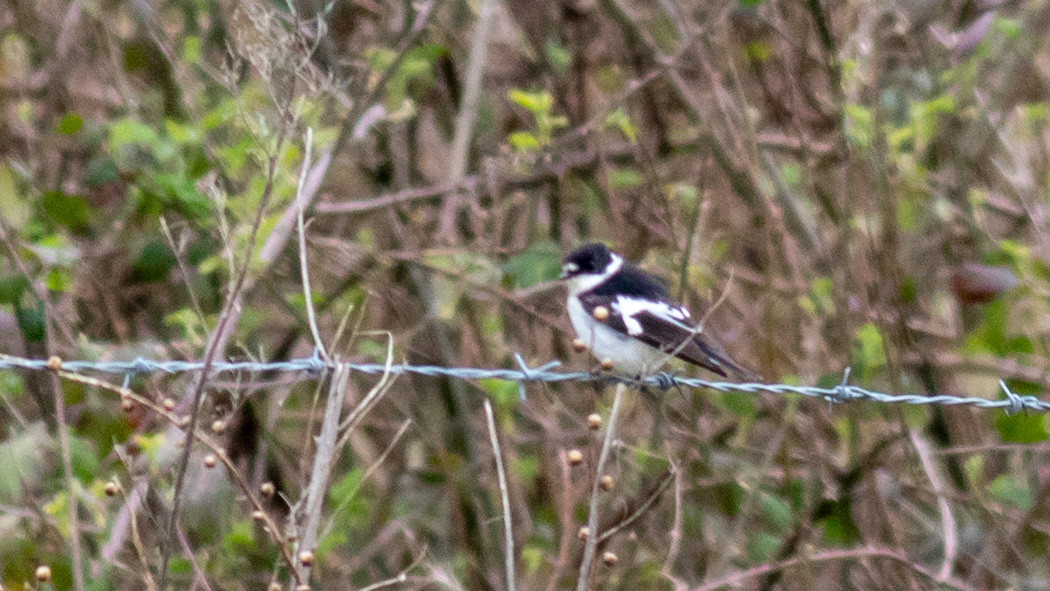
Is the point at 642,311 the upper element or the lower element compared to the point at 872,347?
upper

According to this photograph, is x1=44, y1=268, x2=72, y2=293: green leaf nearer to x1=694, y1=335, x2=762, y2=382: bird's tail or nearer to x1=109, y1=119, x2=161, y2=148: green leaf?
x1=109, y1=119, x2=161, y2=148: green leaf

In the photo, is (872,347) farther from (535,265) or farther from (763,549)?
(535,265)

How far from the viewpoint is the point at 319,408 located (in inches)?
241

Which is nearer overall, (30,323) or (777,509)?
(30,323)

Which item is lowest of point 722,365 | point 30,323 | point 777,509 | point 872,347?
point 777,509

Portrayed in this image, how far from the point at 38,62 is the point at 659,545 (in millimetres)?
3694

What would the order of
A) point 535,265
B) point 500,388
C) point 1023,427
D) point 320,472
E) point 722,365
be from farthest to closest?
point 535,265 → point 500,388 → point 722,365 → point 1023,427 → point 320,472

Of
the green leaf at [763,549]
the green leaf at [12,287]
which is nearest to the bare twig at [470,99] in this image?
the green leaf at [763,549]

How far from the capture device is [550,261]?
4.58 meters

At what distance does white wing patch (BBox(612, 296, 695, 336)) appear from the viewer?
14.3 feet

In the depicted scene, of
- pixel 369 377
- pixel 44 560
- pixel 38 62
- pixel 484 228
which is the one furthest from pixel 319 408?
pixel 44 560

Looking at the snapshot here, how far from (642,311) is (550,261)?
1.28 ft

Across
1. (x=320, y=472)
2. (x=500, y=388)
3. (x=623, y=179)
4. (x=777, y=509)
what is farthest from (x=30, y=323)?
(x=777, y=509)

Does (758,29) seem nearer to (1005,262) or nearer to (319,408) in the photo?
(1005,262)
